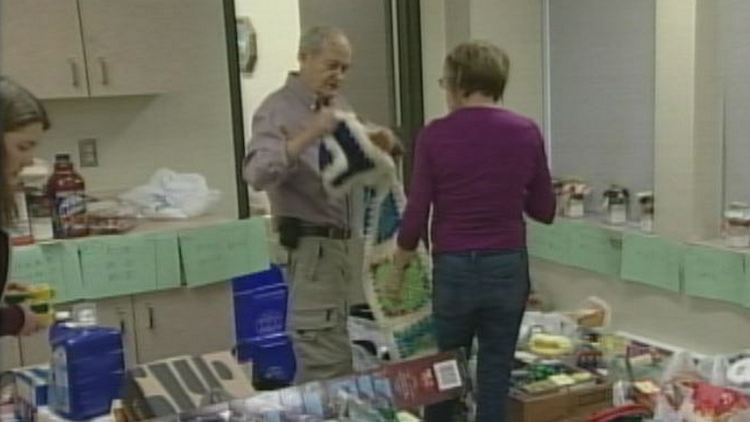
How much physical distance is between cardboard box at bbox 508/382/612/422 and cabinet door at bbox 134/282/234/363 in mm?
1138

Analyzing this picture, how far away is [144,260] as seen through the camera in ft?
10.5

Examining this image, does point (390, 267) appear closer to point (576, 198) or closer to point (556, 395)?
point (556, 395)

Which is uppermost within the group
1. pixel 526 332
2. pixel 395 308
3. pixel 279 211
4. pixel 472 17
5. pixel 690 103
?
pixel 472 17

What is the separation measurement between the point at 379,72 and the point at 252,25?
25.0 inches

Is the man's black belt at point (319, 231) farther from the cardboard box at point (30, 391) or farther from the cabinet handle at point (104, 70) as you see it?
the cabinet handle at point (104, 70)

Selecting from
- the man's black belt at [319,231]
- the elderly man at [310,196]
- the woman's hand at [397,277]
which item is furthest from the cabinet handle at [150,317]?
the woman's hand at [397,277]

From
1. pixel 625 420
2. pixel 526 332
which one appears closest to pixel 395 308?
pixel 625 420

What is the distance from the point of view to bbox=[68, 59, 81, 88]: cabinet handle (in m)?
3.27

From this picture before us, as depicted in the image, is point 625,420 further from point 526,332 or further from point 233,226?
point 233,226

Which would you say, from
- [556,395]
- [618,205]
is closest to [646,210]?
[618,205]

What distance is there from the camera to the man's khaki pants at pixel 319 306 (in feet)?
8.20

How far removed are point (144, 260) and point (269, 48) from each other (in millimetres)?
1066

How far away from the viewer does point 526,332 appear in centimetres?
325

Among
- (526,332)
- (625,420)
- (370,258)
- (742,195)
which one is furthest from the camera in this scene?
(526,332)
